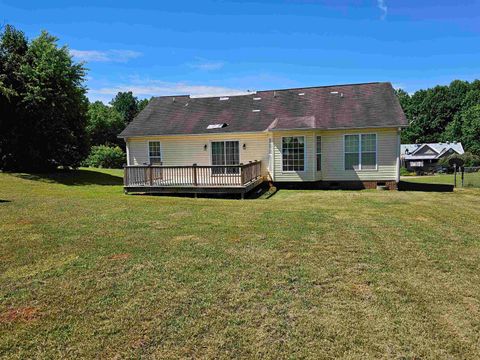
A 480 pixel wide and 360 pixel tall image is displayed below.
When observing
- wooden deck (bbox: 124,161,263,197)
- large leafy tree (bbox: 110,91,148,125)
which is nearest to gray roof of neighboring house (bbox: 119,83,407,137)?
wooden deck (bbox: 124,161,263,197)

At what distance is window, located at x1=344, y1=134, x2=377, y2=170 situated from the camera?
51.5ft

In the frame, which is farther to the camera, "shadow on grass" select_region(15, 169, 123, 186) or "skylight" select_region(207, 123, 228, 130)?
"shadow on grass" select_region(15, 169, 123, 186)

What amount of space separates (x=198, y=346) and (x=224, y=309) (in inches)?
27.7

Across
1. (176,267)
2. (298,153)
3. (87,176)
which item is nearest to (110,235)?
→ (176,267)

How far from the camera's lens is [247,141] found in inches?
668

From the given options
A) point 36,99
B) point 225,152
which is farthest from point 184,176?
point 36,99

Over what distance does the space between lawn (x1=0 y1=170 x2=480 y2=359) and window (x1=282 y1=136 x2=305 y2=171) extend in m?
7.57

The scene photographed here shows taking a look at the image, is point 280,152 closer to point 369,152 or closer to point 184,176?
point 369,152

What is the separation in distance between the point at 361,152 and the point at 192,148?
8.09 metres

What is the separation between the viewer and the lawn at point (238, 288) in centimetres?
335

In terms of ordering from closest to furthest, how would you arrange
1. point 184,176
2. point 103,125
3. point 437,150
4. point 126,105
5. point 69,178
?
point 184,176 < point 69,178 < point 103,125 < point 437,150 < point 126,105

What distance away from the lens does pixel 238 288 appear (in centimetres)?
449

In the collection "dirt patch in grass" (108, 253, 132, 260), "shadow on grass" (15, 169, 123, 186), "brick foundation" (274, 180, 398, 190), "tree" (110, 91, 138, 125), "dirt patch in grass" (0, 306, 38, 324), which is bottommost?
"dirt patch in grass" (0, 306, 38, 324)

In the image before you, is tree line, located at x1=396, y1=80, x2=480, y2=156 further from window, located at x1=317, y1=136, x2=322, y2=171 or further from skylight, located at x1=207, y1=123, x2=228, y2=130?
skylight, located at x1=207, y1=123, x2=228, y2=130
